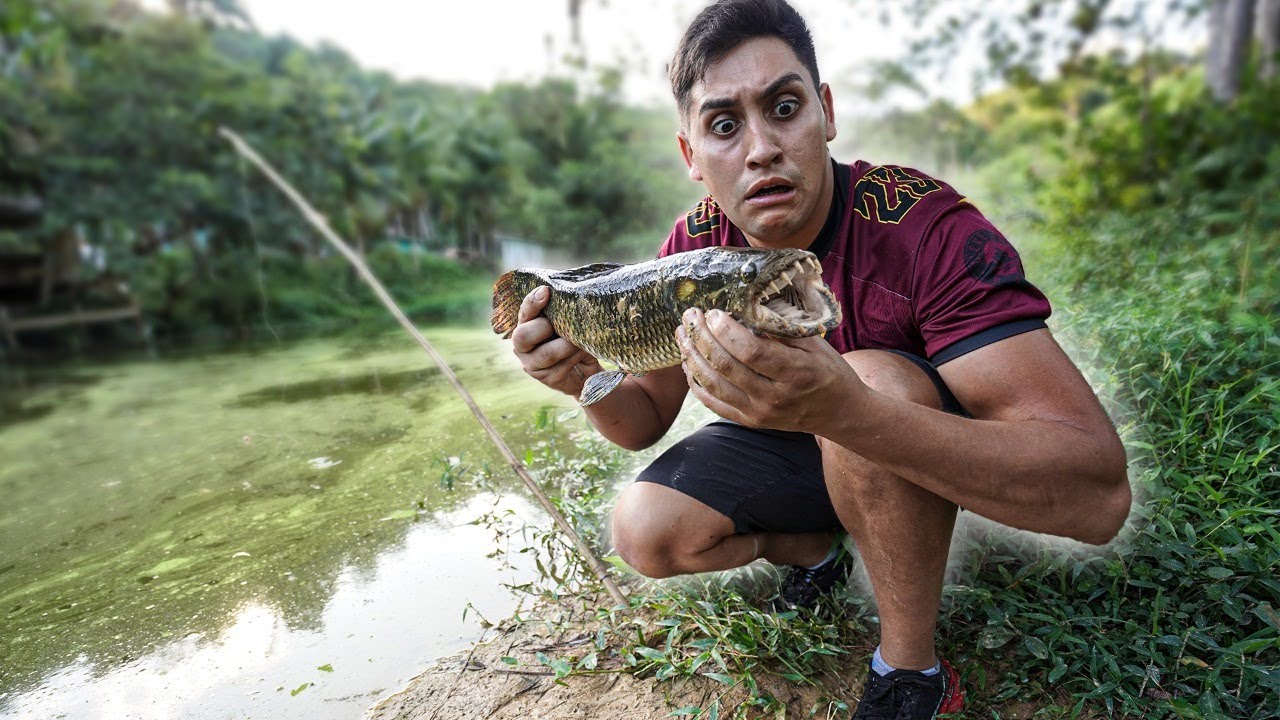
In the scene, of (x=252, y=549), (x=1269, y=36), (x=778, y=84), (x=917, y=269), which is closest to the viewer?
(x=917, y=269)

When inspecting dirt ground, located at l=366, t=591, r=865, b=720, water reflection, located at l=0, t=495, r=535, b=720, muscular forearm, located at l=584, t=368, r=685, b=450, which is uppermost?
muscular forearm, located at l=584, t=368, r=685, b=450

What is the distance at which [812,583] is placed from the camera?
2.21m

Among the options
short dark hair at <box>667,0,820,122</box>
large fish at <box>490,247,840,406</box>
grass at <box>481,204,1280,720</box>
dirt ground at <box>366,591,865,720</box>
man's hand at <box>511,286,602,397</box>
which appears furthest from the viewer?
man's hand at <box>511,286,602,397</box>

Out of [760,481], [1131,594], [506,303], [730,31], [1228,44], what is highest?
[1228,44]

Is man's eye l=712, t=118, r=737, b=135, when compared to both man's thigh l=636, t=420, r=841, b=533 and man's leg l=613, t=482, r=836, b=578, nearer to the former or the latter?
man's thigh l=636, t=420, r=841, b=533

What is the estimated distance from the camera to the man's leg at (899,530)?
1.63m

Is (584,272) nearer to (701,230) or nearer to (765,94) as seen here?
(701,230)

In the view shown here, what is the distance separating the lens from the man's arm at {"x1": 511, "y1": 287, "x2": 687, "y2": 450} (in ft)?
7.04

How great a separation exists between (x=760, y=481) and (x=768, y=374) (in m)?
0.81

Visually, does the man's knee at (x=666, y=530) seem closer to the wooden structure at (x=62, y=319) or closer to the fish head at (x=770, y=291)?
the fish head at (x=770, y=291)

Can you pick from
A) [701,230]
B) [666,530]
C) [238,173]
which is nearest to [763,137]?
[701,230]

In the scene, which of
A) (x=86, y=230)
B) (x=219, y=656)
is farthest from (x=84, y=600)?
(x=86, y=230)

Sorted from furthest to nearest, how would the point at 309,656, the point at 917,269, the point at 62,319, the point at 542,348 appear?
the point at 62,319
the point at 309,656
the point at 542,348
the point at 917,269

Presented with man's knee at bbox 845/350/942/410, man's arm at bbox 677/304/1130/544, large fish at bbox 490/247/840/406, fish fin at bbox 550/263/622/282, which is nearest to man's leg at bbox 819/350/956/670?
man's knee at bbox 845/350/942/410
